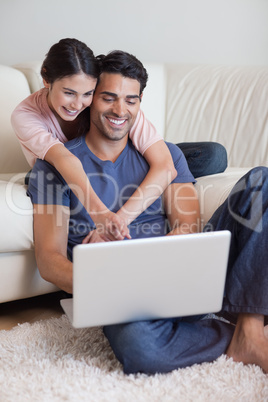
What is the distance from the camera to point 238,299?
139cm

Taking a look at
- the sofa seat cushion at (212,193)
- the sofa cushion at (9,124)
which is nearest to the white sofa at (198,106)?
the sofa cushion at (9,124)

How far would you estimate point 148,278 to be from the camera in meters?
1.19

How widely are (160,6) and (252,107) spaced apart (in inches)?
35.8

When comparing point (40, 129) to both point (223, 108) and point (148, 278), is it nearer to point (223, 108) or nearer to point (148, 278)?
point (148, 278)

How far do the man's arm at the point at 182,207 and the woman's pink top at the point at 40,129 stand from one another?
168 millimetres

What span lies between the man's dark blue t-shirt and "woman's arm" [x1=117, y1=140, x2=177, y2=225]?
0.05 metres

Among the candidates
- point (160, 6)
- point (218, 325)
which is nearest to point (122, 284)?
point (218, 325)

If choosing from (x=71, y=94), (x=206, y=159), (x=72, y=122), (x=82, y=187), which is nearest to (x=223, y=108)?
(x=206, y=159)

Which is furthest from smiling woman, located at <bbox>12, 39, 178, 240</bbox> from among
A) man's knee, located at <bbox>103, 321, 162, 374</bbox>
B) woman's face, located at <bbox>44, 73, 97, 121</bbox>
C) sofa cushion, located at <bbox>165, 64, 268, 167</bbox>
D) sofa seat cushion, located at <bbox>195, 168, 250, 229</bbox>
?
sofa cushion, located at <bbox>165, 64, 268, 167</bbox>

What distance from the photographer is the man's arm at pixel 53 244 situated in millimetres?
1443

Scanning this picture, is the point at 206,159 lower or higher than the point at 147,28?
lower

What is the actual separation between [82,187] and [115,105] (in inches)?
11.6

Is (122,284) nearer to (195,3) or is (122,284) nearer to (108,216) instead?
(108,216)

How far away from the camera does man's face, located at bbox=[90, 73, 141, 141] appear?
63.3 inches
